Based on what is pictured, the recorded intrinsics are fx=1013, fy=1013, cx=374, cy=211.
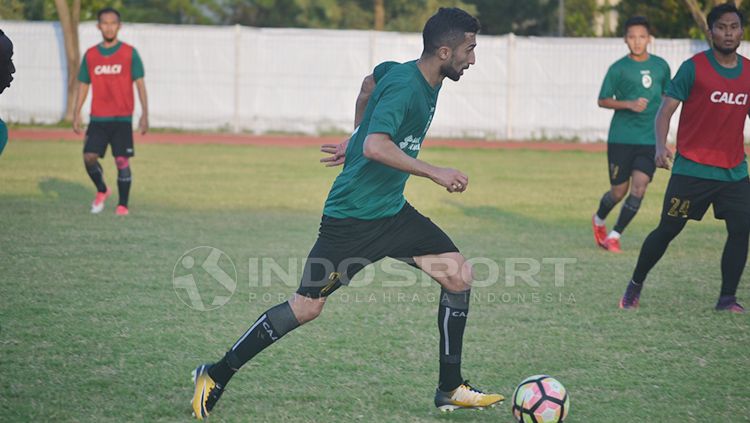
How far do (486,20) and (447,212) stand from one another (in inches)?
1203

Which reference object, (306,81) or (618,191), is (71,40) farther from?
(618,191)

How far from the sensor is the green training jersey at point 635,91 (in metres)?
10.6

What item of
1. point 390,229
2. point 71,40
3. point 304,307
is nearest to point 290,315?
point 304,307

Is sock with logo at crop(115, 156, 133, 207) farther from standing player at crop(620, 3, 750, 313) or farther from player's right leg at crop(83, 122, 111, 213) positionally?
standing player at crop(620, 3, 750, 313)

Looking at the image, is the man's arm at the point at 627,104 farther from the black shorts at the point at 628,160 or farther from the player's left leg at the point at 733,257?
the player's left leg at the point at 733,257

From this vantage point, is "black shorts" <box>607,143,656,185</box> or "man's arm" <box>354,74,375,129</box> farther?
"black shorts" <box>607,143,656,185</box>

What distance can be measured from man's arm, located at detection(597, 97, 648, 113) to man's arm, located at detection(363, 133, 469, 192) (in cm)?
604

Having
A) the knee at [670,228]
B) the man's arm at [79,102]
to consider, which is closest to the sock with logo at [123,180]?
the man's arm at [79,102]

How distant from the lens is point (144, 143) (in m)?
24.2

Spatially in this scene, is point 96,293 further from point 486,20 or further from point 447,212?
point 486,20

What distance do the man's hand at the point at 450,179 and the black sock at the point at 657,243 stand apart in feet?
11.2

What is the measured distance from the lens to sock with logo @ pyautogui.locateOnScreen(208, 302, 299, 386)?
17.0 feet

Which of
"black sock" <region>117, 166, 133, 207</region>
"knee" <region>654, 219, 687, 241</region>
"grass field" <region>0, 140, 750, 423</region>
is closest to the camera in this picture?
"grass field" <region>0, 140, 750, 423</region>

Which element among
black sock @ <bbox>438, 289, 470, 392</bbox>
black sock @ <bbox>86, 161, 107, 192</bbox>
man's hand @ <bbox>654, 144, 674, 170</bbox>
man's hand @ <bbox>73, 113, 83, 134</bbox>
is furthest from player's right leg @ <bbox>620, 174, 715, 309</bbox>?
man's hand @ <bbox>73, 113, 83, 134</bbox>
